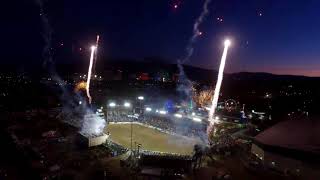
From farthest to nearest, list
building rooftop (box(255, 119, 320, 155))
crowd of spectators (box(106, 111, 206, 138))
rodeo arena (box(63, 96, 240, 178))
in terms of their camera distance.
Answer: crowd of spectators (box(106, 111, 206, 138)) < building rooftop (box(255, 119, 320, 155)) < rodeo arena (box(63, 96, 240, 178))

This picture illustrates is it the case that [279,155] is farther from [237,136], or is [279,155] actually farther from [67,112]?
[67,112]

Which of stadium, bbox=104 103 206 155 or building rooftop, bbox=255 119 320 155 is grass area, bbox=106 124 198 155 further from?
building rooftop, bbox=255 119 320 155

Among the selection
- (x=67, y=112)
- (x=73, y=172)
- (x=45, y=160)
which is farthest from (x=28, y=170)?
(x=67, y=112)

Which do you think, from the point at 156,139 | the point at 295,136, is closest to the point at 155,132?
the point at 156,139

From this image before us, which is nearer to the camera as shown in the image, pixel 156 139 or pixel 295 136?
pixel 295 136

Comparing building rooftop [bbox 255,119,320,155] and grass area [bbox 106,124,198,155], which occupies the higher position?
building rooftop [bbox 255,119,320,155]

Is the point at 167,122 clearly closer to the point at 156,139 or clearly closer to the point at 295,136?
the point at 156,139

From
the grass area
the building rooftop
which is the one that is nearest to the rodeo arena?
the grass area

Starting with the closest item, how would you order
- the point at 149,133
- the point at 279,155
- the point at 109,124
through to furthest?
the point at 279,155 → the point at 149,133 → the point at 109,124
